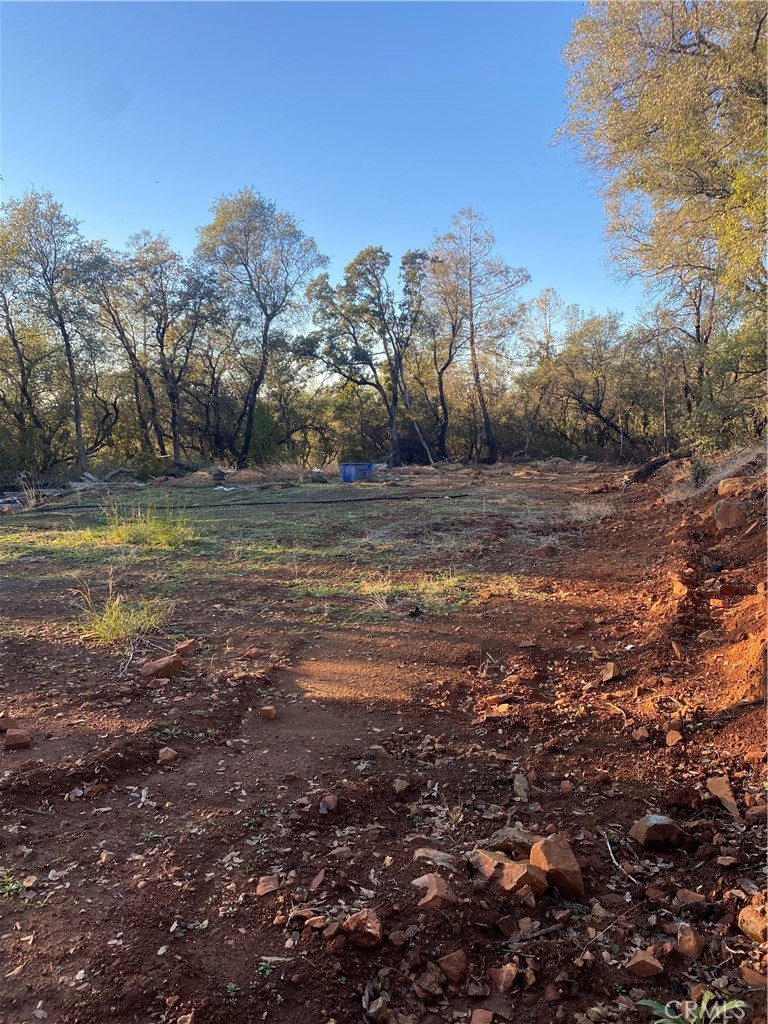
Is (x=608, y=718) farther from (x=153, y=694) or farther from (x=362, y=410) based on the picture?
(x=362, y=410)

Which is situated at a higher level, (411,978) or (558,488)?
(558,488)

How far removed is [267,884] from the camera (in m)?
1.70

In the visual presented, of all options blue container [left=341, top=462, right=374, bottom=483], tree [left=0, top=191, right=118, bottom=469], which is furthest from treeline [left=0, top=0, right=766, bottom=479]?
blue container [left=341, top=462, right=374, bottom=483]

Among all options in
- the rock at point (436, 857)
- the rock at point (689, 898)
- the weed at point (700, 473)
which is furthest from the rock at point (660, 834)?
the weed at point (700, 473)

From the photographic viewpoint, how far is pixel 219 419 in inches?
1034

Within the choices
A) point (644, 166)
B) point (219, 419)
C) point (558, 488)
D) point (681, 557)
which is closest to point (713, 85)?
point (644, 166)

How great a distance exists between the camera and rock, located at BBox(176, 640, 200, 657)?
11.9ft

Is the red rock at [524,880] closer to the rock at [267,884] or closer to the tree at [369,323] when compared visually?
the rock at [267,884]

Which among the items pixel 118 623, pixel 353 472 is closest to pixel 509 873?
pixel 118 623

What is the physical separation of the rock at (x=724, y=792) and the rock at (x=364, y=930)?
50.6 inches

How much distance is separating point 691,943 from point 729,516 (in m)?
5.34

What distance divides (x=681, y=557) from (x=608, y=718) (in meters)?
3.10

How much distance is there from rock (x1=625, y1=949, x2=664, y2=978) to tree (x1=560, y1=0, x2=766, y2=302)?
7.96 meters

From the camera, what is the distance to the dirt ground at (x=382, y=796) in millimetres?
1396
